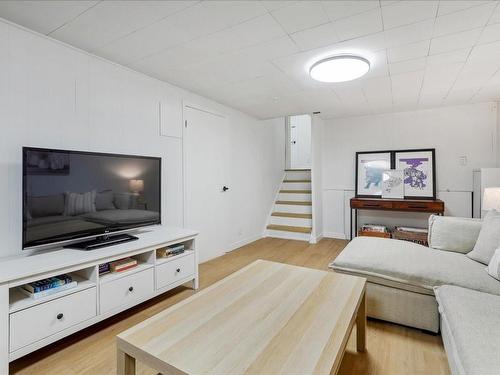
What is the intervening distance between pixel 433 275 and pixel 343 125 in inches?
132

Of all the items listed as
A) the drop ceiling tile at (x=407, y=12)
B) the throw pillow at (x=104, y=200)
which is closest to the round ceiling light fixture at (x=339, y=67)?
the drop ceiling tile at (x=407, y=12)

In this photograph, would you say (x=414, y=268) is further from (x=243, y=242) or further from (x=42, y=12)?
(x=42, y=12)

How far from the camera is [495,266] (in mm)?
1663

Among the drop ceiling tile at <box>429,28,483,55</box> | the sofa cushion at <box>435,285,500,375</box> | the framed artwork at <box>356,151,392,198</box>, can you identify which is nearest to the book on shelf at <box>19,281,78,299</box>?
the sofa cushion at <box>435,285,500,375</box>

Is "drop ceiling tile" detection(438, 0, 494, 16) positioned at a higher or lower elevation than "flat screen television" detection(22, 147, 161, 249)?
higher

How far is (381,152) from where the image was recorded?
4.29m

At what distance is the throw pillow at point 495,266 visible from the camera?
1.64 meters

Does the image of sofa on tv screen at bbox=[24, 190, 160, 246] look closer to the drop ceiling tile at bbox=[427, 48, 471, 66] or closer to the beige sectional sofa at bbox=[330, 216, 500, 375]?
the beige sectional sofa at bbox=[330, 216, 500, 375]

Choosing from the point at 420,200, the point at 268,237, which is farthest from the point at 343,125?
the point at 268,237

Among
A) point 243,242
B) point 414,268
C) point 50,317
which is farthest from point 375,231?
point 50,317

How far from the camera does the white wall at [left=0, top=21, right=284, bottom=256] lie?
177 centimetres

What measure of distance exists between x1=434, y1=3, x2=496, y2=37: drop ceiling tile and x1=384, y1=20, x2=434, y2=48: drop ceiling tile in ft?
0.16

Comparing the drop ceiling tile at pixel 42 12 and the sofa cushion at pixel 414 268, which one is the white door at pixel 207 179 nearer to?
the drop ceiling tile at pixel 42 12

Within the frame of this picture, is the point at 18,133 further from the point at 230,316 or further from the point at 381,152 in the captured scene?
the point at 381,152
